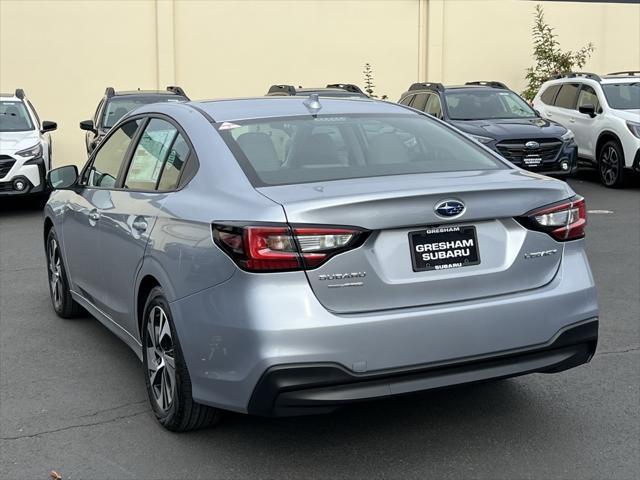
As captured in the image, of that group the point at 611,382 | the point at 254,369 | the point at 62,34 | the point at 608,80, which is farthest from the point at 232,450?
the point at 62,34

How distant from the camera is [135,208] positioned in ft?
16.6

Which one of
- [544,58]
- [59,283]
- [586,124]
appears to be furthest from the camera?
[544,58]

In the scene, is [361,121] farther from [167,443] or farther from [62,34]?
[62,34]

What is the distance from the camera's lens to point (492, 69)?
23578mm

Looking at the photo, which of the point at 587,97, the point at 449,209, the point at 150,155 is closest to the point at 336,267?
the point at 449,209

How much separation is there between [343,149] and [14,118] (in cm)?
1110

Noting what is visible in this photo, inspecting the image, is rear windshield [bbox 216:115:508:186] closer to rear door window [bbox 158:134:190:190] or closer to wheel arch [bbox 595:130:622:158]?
rear door window [bbox 158:134:190:190]

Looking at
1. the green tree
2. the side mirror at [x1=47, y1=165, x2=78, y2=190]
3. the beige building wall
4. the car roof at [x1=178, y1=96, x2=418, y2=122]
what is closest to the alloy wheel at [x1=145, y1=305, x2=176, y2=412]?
the car roof at [x1=178, y1=96, x2=418, y2=122]

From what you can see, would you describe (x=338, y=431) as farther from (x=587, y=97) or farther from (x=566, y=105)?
(x=566, y=105)

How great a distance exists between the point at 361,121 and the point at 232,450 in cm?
184

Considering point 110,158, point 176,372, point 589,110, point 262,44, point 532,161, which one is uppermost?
point 262,44

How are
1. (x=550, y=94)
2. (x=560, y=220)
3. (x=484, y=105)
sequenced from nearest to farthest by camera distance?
(x=560, y=220), (x=484, y=105), (x=550, y=94)

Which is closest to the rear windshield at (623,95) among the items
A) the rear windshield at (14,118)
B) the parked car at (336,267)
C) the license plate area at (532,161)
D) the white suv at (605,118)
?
the white suv at (605,118)

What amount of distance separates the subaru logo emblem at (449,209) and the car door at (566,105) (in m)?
13.7
